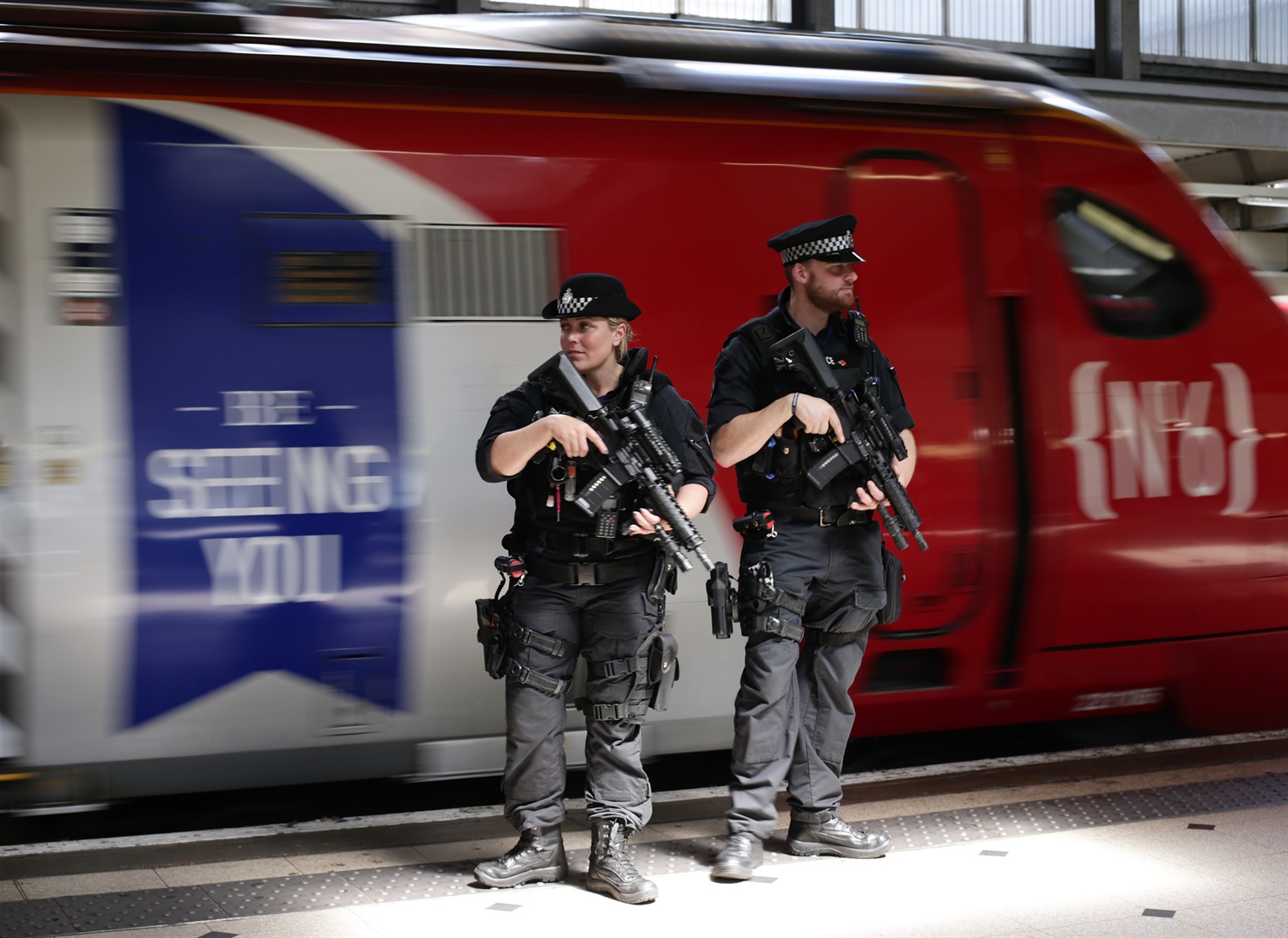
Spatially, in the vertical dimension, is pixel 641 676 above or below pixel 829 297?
below

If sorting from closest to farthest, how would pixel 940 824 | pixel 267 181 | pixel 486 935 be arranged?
pixel 486 935
pixel 267 181
pixel 940 824

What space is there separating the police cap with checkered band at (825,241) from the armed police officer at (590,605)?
25.2 inches

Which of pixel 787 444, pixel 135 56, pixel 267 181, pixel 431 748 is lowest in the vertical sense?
pixel 431 748

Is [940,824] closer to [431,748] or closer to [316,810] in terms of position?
[431,748]

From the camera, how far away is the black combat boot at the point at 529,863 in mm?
4219

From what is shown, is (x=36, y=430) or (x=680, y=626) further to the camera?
(x=680, y=626)

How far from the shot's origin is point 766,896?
13.7ft

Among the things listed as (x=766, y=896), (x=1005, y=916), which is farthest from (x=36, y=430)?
(x=1005, y=916)

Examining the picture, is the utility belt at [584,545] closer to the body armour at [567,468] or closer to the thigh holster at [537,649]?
the body armour at [567,468]

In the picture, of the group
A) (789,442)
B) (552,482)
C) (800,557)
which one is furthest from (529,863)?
(789,442)

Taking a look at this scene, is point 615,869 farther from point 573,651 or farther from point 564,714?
point 573,651

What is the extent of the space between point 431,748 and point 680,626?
969 mm

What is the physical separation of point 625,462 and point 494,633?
663 millimetres

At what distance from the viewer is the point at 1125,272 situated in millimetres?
5457
